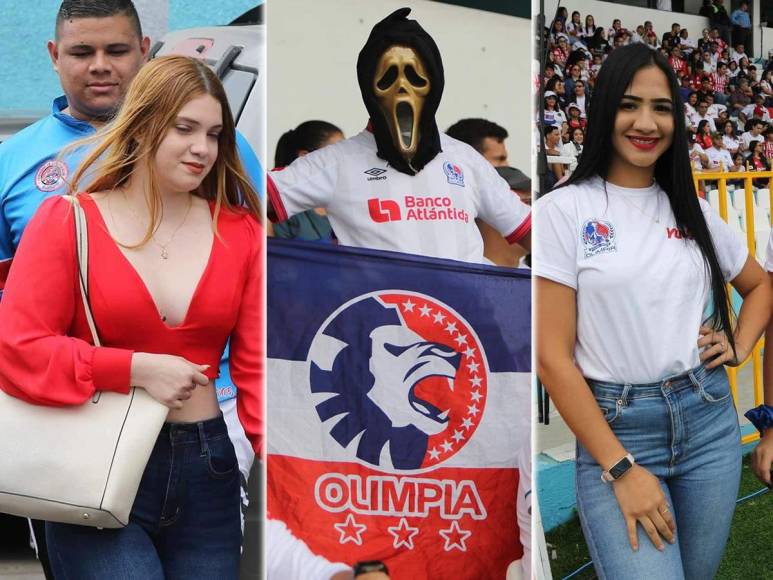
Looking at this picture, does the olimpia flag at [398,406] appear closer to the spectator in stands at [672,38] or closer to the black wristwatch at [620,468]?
the black wristwatch at [620,468]

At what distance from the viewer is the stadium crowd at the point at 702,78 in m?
9.20

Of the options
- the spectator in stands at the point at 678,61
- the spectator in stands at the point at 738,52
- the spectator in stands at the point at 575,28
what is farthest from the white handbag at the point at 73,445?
the spectator in stands at the point at 738,52

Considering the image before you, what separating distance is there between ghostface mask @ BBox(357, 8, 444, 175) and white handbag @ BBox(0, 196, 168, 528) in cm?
56

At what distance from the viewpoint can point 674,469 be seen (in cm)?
201

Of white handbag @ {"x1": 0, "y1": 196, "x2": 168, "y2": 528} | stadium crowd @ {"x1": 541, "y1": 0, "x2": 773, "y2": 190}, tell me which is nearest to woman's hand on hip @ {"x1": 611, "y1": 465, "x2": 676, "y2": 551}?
white handbag @ {"x1": 0, "y1": 196, "x2": 168, "y2": 528}

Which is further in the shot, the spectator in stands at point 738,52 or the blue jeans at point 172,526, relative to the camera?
the spectator in stands at point 738,52

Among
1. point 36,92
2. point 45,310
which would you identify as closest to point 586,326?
point 45,310

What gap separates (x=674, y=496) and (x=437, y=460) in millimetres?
525

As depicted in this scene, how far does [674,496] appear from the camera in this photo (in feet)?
6.72

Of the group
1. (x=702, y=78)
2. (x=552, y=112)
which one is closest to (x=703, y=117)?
(x=702, y=78)

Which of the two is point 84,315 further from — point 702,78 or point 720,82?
point 720,82

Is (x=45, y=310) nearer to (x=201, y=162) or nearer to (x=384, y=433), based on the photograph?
(x=201, y=162)

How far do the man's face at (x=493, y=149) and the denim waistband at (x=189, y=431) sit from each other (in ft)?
2.35

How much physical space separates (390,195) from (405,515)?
2.01 feet
